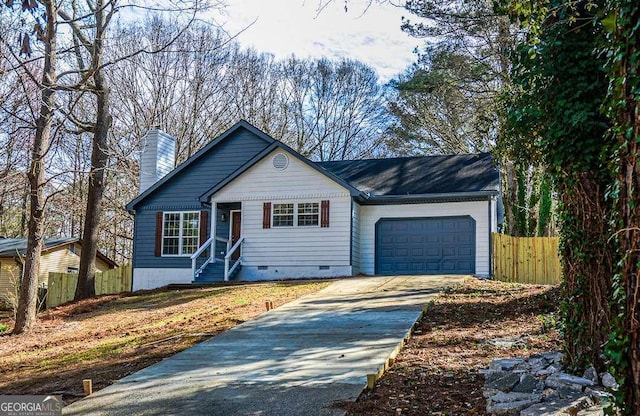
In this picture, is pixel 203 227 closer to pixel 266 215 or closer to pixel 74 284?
pixel 266 215

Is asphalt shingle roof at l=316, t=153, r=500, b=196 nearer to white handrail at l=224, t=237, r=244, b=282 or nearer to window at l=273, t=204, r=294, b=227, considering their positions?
window at l=273, t=204, r=294, b=227

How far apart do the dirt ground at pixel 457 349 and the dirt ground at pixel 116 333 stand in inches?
130

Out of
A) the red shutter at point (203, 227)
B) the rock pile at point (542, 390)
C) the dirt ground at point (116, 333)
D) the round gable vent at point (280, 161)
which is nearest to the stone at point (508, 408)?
the rock pile at point (542, 390)

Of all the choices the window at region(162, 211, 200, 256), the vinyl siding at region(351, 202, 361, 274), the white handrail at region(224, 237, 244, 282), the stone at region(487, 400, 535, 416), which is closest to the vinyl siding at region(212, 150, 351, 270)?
the vinyl siding at region(351, 202, 361, 274)

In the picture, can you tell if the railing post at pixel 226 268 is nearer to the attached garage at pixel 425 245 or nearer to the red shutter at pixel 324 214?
the red shutter at pixel 324 214

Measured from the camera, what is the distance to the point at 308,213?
18.1 m

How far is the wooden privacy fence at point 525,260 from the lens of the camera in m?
16.9

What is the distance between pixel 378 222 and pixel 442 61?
6452 millimetres

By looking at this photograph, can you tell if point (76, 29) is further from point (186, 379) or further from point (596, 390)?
point (596, 390)

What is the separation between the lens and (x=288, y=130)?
97.5ft

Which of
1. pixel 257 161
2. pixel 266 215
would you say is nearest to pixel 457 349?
pixel 266 215

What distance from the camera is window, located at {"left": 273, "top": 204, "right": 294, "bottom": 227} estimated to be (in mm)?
18266

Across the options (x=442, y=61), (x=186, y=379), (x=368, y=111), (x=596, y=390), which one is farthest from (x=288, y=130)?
(x=596, y=390)

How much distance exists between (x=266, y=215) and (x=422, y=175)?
521 cm
